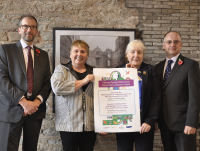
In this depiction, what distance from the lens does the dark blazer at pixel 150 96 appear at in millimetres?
1846

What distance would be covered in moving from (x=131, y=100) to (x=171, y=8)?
83.0 inches

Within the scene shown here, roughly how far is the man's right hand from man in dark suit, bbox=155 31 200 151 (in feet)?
5.07

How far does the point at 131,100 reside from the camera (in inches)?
72.5

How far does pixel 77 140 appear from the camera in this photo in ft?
6.11

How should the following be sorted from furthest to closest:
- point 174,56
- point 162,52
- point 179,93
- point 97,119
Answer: point 162,52 → point 174,56 → point 179,93 → point 97,119

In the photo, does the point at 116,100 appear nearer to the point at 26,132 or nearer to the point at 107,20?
the point at 26,132

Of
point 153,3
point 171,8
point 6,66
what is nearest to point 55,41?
point 6,66

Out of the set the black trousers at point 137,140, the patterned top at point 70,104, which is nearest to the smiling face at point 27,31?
the patterned top at point 70,104

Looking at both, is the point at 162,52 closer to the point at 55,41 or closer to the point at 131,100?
the point at 131,100

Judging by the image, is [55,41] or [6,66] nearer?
[6,66]

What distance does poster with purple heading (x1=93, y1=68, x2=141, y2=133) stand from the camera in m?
1.82

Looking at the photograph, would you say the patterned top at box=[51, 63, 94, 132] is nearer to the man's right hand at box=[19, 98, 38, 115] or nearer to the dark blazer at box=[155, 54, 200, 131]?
the man's right hand at box=[19, 98, 38, 115]

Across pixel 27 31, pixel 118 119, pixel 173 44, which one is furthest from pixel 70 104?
pixel 173 44

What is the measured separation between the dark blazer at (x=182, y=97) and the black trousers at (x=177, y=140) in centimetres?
9
